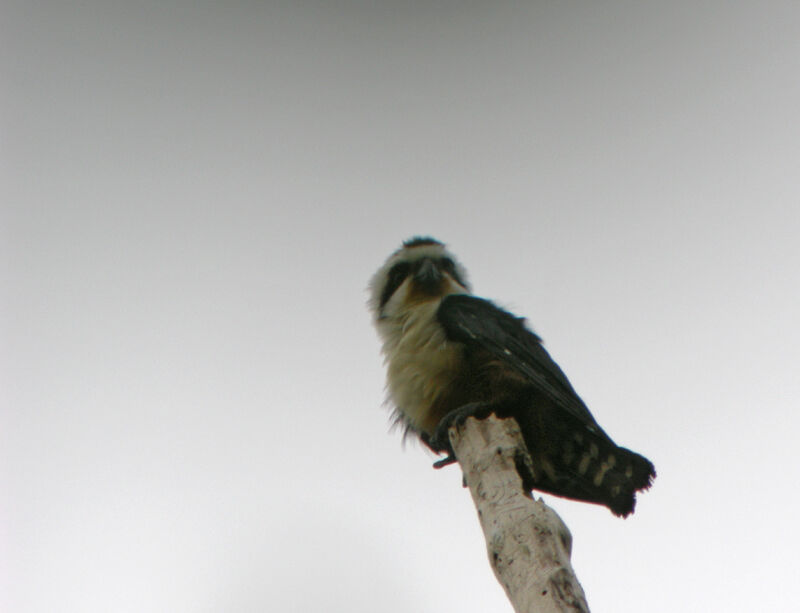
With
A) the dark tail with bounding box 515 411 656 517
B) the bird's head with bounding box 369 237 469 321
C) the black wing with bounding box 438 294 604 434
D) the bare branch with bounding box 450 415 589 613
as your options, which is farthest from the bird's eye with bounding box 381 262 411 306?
the bare branch with bounding box 450 415 589 613

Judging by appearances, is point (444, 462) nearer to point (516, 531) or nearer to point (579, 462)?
point (579, 462)

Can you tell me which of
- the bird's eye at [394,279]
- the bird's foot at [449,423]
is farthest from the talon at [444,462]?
the bird's eye at [394,279]

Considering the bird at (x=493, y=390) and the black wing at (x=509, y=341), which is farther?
the black wing at (x=509, y=341)

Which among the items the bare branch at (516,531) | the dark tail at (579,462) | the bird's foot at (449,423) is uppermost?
the bird's foot at (449,423)

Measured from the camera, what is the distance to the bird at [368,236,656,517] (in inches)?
144

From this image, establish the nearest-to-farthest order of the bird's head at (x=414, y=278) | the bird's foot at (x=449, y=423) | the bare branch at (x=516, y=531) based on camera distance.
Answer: the bare branch at (x=516, y=531) < the bird's foot at (x=449, y=423) < the bird's head at (x=414, y=278)

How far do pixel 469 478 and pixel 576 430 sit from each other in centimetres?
99

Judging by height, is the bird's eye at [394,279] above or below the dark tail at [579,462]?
above

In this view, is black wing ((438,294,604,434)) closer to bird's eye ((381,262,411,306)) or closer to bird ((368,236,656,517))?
bird ((368,236,656,517))

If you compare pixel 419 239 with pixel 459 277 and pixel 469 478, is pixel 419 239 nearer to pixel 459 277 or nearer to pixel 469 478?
pixel 459 277

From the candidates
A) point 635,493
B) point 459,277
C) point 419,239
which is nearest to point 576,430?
point 635,493

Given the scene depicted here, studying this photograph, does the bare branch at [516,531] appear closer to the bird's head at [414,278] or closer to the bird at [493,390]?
the bird at [493,390]

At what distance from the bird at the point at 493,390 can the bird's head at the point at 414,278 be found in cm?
1

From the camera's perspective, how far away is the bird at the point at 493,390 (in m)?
3.65
